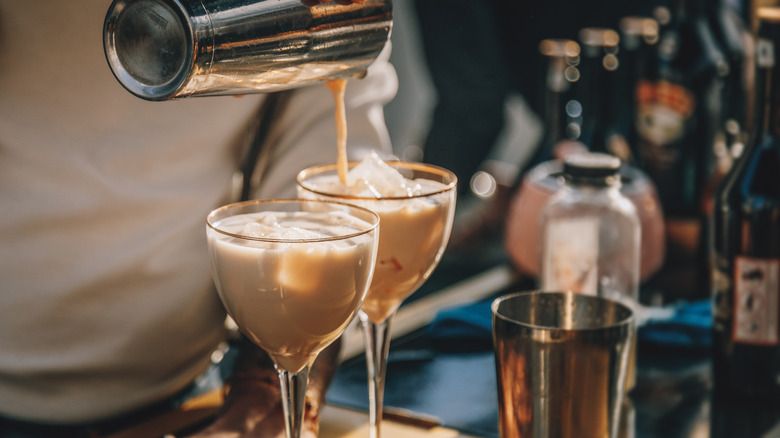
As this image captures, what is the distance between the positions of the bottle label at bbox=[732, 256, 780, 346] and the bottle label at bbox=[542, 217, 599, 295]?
0.20 metres

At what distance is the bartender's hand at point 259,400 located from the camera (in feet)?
3.09

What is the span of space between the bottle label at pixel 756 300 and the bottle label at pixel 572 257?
0.20 meters

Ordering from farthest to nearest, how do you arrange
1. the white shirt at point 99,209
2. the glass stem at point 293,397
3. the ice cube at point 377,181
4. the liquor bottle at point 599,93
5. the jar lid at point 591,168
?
the liquor bottle at point 599,93 < the jar lid at point 591,168 < the white shirt at point 99,209 < the ice cube at point 377,181 < the glass stem at point 293,397

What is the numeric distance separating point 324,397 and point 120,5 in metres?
0.58

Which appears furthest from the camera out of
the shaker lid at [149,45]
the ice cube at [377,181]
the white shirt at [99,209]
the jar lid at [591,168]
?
the jar lid at [591,168]

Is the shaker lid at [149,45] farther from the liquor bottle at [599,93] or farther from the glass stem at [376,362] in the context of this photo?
the liquor bottle at [599,93]

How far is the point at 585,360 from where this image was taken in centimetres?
77

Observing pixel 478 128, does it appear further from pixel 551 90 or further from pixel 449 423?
pixel 449 423

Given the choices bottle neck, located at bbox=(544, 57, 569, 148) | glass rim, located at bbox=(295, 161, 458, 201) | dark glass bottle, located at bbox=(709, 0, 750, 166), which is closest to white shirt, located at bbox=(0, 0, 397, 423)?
glass rim, located at bbox=(295, 161, 458, 201)

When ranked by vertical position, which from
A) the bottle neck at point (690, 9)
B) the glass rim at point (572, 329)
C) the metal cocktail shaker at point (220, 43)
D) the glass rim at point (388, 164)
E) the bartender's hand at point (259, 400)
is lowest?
the bartender's hand at point (259, 400)

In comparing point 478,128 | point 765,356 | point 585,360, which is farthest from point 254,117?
point 478,128

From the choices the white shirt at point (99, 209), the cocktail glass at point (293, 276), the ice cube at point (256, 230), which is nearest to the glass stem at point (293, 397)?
the cocktail glass at point (293, 276)

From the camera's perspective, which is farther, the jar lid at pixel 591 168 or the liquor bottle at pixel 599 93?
the liquor bottle at pixel 599 93

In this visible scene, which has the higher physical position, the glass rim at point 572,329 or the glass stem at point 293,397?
the glass rim at point 572,329
